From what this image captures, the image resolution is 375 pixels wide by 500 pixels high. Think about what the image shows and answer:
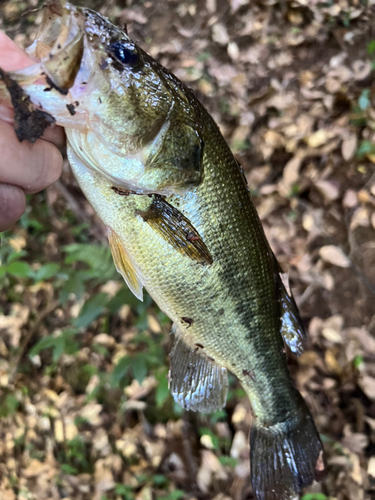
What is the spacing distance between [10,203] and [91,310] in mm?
1222

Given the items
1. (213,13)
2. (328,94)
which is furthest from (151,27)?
(328,94)

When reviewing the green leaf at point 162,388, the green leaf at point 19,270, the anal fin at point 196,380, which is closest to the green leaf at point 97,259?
the green leaf at point 19,270

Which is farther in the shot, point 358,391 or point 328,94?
point 328,94

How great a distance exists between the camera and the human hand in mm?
958

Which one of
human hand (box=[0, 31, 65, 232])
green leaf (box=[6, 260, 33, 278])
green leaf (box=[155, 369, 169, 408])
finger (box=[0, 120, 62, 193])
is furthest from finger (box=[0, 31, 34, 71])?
green leaf (box=[155, 369, 169, 408])

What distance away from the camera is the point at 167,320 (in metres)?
2.38

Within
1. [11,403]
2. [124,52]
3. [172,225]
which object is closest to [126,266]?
[172,225]

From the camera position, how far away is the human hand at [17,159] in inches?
37.7

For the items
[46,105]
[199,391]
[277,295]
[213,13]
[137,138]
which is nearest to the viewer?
[46,105]

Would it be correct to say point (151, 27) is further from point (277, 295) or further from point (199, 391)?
point (199, 391)

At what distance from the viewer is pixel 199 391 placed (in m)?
1.54

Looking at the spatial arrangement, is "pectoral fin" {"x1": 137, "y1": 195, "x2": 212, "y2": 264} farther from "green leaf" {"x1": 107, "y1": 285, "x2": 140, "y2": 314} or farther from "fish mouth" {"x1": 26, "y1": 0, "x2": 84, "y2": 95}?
"green leaf" {"x1": 107, "y1": 285, "x2": 140, "y2": 314}

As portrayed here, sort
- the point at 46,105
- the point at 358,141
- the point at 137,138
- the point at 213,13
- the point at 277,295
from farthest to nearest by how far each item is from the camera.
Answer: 1. the point at 213,13
2. the point at 358,141
3. the point at 277,295
4. the point at 137,138
5. the point at 46,105

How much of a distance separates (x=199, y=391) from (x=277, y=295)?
575 mm
